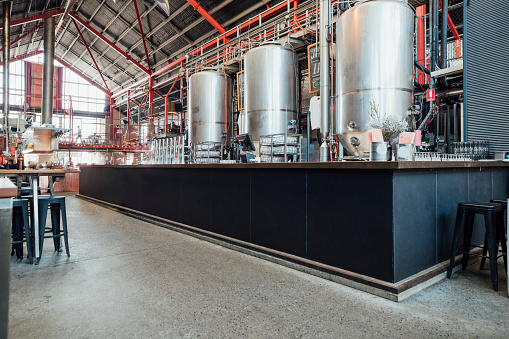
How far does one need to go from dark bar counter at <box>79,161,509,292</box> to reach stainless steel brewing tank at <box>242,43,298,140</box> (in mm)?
2221

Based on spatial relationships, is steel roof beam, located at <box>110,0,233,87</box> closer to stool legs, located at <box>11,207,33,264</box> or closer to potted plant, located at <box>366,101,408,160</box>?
potted plant, located at <box>366,101,408,160</box>

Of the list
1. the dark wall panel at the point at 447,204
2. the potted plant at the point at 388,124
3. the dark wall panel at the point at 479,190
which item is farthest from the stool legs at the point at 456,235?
the potted plant at the point at 388,124

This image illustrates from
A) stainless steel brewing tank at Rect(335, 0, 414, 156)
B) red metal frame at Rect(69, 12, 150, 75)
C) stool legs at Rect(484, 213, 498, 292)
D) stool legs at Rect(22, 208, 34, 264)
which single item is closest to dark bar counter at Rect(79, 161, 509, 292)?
stool legs at Rect(484, 213, 498, 292)

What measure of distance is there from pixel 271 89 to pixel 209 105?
221 centimetres

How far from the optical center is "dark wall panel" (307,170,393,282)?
2.49 metres

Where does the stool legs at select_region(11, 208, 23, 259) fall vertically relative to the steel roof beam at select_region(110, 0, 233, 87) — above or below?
below

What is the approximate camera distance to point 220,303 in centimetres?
234

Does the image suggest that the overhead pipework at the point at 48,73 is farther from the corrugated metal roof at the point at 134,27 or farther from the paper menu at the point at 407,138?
the paper menu at the point at 407,138

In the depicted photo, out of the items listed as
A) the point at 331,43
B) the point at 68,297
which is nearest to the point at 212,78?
the point at 331,43

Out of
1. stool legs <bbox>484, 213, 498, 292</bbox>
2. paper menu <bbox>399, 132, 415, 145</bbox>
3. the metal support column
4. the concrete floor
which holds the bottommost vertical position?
the concrete floor

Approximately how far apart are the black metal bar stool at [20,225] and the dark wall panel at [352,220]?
2.96 meters

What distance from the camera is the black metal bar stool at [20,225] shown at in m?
3.31

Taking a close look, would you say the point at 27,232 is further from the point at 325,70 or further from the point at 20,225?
the point at 325,70

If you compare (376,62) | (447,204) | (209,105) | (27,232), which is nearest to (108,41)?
(209,105)
